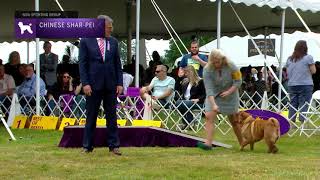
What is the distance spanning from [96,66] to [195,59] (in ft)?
11.7

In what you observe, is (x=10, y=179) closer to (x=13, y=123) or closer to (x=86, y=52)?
(x=86, y=52)

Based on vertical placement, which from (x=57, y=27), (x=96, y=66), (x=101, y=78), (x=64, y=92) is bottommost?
(x=64, y=92)

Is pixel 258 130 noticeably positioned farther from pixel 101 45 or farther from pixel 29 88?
pixel 29 88

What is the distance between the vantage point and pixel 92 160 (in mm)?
6656

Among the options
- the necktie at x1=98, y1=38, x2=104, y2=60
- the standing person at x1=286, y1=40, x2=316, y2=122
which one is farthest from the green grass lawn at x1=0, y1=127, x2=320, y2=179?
the standing person at x1=286, y1=40, x2=316, y2=122

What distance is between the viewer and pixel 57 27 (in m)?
8.43

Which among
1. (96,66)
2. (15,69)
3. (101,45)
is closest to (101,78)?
(96,66)

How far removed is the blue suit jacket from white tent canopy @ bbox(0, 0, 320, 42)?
4724 millimetres

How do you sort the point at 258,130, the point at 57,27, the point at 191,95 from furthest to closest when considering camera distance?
the point at 191,95
the point at 57,27
the point at 258,130

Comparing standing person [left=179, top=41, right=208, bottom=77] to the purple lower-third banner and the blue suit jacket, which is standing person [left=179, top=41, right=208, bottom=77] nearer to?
the purple lower-third banner

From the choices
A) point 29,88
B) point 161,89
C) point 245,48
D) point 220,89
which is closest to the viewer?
point 220,89

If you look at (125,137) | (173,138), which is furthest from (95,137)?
(173,138)

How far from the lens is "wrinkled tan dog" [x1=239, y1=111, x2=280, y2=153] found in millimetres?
7270

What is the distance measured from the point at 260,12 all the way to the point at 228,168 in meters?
9.97
